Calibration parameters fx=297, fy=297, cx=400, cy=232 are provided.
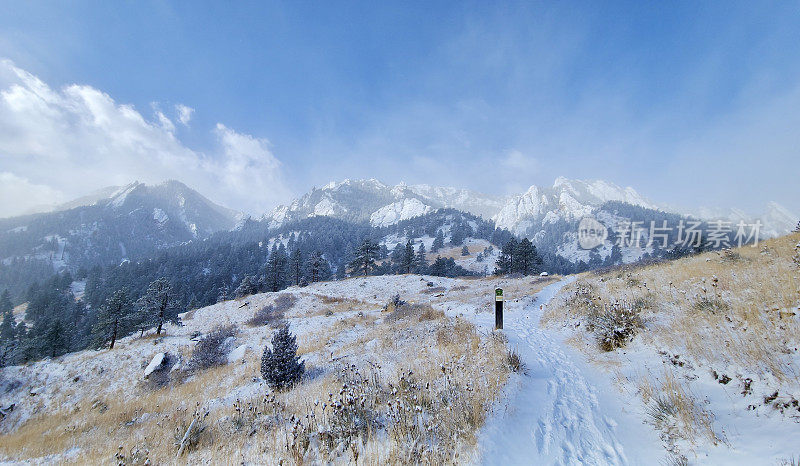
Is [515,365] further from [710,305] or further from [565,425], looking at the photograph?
[710,305]

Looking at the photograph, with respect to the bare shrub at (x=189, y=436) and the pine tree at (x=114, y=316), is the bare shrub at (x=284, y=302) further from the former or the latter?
the bare shrub at (x=189, y=436)

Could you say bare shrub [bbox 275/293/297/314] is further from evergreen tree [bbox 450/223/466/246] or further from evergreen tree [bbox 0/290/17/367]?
evergreen tree [bbox 450/223/466/246]

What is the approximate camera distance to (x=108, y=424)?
978cm

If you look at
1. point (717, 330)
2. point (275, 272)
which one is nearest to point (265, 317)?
point (275, 272)

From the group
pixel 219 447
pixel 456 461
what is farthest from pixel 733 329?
pixel 219 447

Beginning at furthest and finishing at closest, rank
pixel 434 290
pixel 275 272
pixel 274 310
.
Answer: pixel 275 272 → pixel 434 290 → pixel 274 310

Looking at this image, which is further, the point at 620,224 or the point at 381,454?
the point at 620,224

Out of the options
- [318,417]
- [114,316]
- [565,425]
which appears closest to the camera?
[565,425]

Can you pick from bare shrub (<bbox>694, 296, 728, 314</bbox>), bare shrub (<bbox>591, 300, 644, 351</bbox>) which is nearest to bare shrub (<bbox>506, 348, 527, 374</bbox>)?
bare shrub (<bbox>591, 300, 644, 351</bbox>)

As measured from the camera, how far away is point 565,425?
441 centimetres

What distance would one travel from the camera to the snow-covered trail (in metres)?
3.63

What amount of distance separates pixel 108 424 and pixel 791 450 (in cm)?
1562

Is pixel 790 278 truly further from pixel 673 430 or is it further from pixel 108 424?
pixel 108 424

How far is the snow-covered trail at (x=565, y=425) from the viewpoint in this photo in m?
3.63
